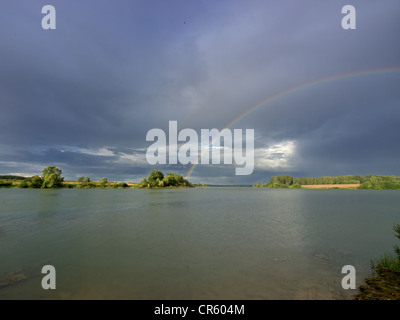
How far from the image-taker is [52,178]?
13562cm

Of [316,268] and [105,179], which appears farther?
[105,179]

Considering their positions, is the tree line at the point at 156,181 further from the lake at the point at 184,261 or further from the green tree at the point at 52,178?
the lake at the point at 184,261

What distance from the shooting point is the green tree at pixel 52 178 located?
13525 centimetres

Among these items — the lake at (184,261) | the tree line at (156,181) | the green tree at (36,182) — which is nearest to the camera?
the lake at (184,261)

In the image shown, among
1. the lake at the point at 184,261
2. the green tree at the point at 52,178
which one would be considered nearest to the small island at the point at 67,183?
the green tree at the point at 52,178

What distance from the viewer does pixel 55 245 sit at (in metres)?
14.5

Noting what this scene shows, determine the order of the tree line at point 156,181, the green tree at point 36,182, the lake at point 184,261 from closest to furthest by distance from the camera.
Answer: the lake at point 184,261 → the green tree at point 36,182 → the tree line at point 156,181

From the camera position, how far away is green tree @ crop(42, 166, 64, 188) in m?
135

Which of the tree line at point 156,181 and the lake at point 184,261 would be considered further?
the tree line at point 156,181

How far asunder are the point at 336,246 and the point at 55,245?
2172 centimetres

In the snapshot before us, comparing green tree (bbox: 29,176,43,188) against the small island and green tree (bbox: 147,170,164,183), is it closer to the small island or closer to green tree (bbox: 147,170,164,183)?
the small island

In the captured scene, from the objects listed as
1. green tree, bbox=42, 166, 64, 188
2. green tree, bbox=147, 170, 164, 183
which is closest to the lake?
green tree, bbox=42, 166, 64, 188
